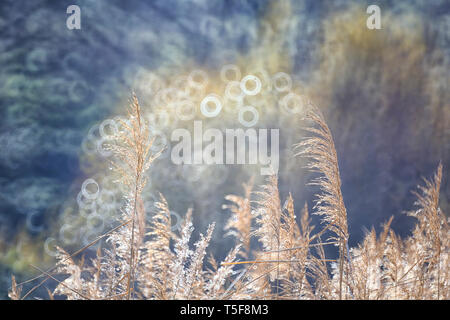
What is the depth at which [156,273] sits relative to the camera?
1.25 meters

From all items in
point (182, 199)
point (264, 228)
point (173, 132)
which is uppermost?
point (173, 132)

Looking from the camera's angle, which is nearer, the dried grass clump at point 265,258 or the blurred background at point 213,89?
the dried grass clump at point 265,258

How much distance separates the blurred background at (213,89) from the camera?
3.82m

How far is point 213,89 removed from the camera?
408 cm

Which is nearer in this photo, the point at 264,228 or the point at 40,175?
the point at 264,228

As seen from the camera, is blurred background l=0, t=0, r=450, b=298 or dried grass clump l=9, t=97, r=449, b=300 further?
blurred background l=0, t=0, r=450, b=298

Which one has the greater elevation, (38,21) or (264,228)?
(38,21)

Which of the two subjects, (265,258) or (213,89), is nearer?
(265,258)

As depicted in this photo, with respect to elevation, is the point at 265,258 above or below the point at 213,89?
below

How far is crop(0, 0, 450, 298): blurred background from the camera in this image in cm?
382

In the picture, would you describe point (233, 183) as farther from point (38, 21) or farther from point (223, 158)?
point (38, 21)
